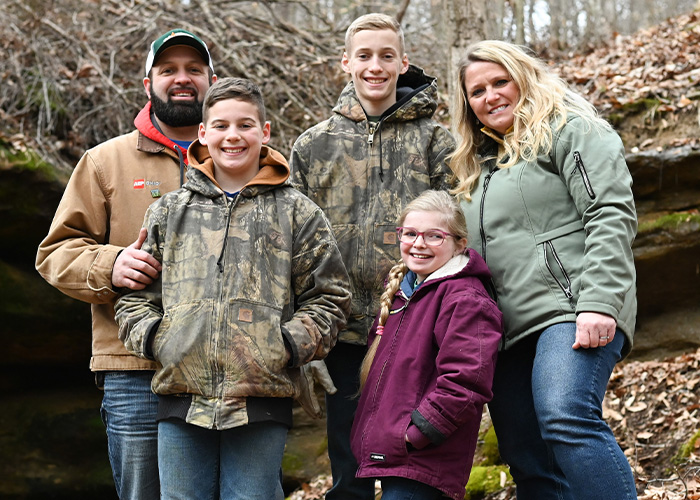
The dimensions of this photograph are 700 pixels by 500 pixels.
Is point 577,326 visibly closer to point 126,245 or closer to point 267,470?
point 267,470

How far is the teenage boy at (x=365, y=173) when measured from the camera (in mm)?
3715

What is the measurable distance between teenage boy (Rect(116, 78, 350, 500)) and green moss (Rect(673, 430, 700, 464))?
2983mm

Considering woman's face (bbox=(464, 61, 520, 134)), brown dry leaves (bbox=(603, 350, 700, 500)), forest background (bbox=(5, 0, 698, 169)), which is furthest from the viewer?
forest background (bbox=(5, 0, 698, 169))

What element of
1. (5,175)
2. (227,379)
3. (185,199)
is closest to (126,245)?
(185,199)

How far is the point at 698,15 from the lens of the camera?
1087 cm

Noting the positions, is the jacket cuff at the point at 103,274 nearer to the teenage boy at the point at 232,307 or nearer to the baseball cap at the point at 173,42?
the teenage boy at the point at 232,307

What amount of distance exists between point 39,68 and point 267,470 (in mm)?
5820

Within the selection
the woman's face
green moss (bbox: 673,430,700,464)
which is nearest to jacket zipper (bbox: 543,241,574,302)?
the woman's face

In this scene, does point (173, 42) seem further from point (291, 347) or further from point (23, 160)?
point (23, 160)

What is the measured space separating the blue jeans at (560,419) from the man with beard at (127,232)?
172 centimetres

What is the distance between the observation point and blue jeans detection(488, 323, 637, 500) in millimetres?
2844

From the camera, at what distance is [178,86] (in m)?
3.81

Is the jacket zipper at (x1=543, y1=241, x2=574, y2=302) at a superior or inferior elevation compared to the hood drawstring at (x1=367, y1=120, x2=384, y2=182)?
inferior

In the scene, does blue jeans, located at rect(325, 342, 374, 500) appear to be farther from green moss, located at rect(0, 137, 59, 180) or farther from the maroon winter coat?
green moss, located at rect(0, 137, 59, 180)
